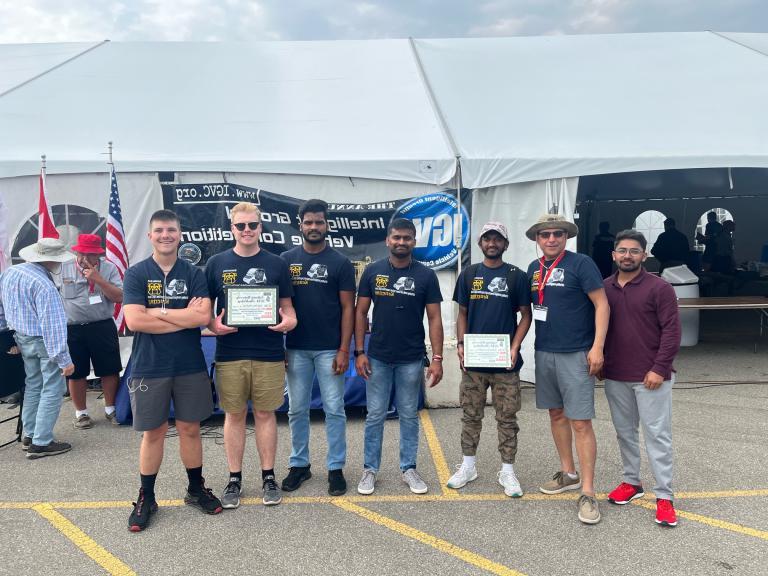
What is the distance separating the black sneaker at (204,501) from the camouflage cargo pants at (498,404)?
5.64 feet

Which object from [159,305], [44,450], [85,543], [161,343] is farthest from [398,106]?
[85,543]

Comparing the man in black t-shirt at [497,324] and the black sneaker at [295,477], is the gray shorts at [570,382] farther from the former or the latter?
the black sneaker at [295,477]

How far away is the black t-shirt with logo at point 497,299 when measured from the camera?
3744 millimetres

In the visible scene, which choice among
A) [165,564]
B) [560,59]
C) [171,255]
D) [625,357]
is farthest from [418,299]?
[560,59]

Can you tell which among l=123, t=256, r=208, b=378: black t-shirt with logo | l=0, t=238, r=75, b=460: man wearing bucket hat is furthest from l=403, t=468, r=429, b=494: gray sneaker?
l=0, t=238, r=75, b=460: man wearing bucket hat

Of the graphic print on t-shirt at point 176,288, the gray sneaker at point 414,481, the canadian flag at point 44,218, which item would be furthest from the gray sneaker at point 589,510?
the canadian flag at point 44,218

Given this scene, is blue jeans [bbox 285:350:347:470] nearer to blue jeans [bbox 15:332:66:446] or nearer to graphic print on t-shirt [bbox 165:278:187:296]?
graphic print on t-shirt [bbox 165:278:187:296]

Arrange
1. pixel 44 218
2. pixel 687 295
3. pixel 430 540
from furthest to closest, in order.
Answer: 1. pixel 687 295
2. pixel 44 218
3. pixel 430 540

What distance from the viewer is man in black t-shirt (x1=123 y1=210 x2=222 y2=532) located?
3.37 m

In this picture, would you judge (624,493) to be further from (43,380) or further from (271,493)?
(43,380)

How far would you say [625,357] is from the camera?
11.5 ft

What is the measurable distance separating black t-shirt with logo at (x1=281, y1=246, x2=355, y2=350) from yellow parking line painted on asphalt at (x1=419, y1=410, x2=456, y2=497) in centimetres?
129

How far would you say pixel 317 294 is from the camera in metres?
3.80

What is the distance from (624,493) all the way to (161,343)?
3.09 metres
